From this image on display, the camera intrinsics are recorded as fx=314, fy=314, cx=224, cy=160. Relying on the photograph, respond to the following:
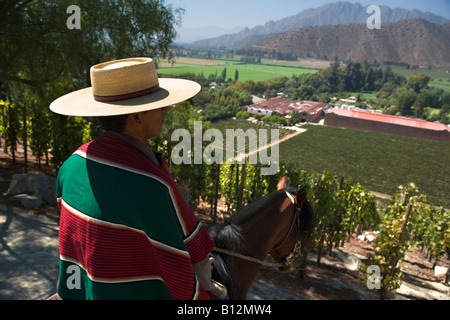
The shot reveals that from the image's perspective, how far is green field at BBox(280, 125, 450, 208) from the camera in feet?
135

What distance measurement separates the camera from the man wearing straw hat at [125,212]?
4.06 ft

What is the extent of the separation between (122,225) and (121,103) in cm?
55

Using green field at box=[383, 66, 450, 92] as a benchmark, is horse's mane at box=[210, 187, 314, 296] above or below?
below

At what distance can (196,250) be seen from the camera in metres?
1.46

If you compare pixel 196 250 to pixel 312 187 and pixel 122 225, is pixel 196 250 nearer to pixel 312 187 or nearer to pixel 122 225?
pixel 122 225

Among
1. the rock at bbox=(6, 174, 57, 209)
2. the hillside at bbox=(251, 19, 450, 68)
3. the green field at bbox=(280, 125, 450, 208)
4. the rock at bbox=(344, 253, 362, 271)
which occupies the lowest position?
the green field at bbox=(280, 125, 450, 208)

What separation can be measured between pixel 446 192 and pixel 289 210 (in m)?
45.2

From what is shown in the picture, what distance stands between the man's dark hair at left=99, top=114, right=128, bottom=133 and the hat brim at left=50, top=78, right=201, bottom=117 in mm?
52

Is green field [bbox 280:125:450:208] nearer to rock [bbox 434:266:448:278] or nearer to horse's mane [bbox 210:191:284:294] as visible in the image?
rock [bbox 434:266:448:278]

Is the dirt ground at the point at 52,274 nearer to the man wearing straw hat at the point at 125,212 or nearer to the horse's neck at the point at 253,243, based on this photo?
the horse's neck at the point at 253,243

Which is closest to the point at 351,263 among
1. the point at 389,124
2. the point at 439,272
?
the point at 439,272

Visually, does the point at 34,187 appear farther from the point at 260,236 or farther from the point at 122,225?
the point at 122,225

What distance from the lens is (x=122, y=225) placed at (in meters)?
1.23

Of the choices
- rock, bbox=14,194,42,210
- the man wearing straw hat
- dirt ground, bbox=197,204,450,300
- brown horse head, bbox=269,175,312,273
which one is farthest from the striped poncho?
rock, bbox=14,194,42,210
